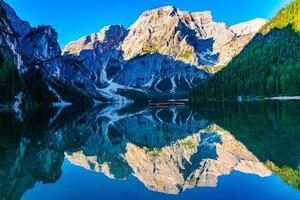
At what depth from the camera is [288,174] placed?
19234mm

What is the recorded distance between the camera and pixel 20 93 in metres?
163

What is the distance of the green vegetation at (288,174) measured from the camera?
57.7 ft

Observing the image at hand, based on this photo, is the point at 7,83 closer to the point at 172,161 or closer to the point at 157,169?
the point at 172,161

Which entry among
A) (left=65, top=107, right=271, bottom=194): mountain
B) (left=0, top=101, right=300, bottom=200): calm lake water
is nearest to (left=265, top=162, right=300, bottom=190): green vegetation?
(left=0, top=101, right=300, bottom=200): calm lake water

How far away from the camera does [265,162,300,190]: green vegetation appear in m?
17.6

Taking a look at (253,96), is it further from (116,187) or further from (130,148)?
(116,187)

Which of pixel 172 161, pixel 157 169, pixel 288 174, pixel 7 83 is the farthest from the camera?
pixel 7 83

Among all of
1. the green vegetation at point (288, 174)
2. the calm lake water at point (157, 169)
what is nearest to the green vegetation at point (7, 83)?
the calm lake water at point (157, 169)

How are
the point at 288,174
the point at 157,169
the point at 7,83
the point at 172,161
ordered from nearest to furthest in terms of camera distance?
the point at 288,174
the point at 157,169
the point at 172,161
the point at 7,83

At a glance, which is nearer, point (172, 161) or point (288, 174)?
point (288, 174)

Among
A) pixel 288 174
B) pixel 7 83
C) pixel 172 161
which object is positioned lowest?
pixel 172 161

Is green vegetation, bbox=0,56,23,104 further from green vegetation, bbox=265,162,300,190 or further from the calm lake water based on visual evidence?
green vegetation, bbox=265,162,300,190

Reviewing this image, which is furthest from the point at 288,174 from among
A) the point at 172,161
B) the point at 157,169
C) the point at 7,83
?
the point at 7,83

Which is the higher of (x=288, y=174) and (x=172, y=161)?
(x=288, y=174)
